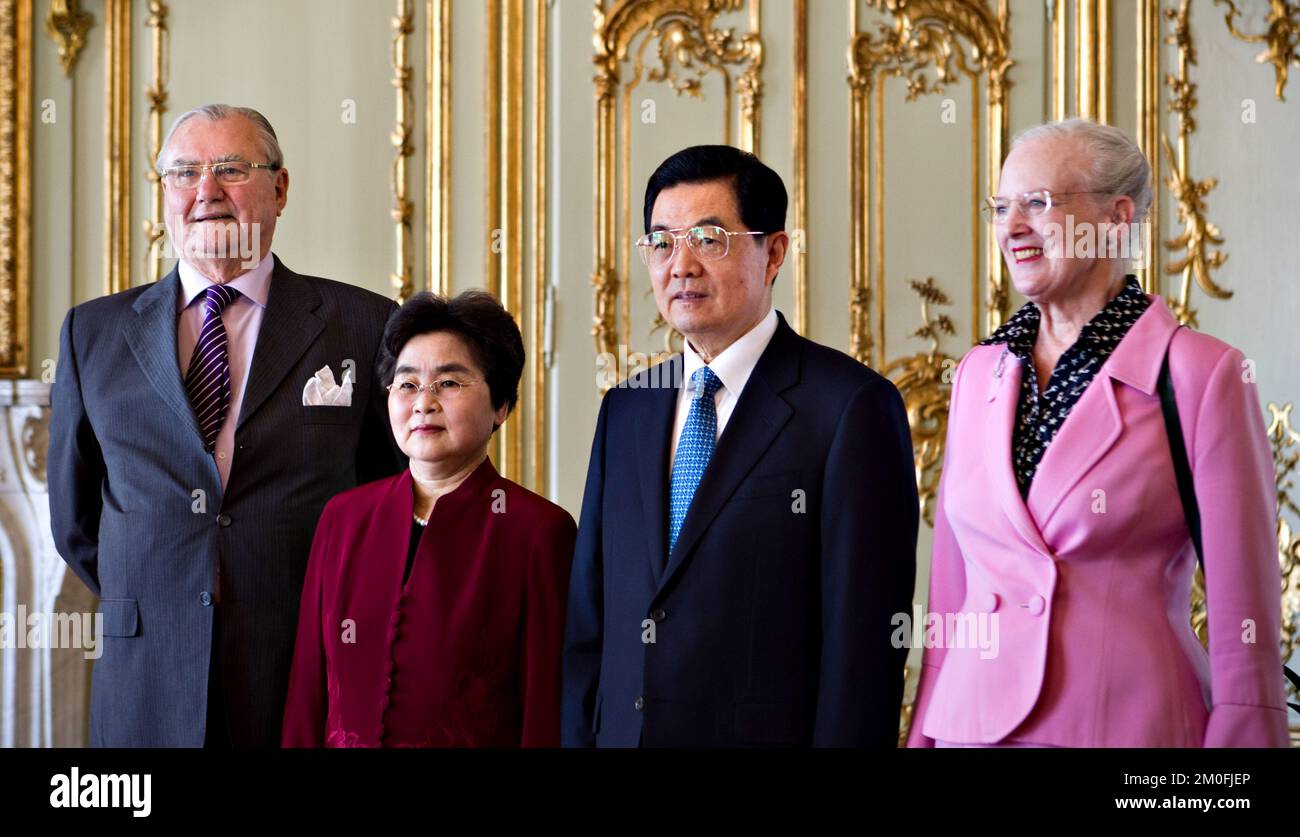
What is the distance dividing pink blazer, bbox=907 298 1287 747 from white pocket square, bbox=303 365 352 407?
111cm

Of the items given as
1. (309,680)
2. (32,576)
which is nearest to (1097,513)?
(309,680)

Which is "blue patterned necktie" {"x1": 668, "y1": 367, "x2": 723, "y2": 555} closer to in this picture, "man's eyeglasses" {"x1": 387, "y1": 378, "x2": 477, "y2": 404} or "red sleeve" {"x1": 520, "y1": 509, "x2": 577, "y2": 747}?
"red sleeve" {"x1": 520, "y1": 509, "x2": 577, "y2": 747}

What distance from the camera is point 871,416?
6.61 feet

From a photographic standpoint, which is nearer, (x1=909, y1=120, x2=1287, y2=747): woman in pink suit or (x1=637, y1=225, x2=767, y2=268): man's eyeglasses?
(x1=909, y1=120, x2=1287, y2=747): woman in pink suit

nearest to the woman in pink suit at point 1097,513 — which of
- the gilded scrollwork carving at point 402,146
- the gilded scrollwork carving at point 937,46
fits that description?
the gilded scrollwork carving at point 937,46

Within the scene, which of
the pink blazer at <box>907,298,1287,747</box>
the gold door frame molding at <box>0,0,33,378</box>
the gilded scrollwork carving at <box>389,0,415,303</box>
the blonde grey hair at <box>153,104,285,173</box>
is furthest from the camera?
the gilded scrollwork carving at <box>389,0,415,303</box>

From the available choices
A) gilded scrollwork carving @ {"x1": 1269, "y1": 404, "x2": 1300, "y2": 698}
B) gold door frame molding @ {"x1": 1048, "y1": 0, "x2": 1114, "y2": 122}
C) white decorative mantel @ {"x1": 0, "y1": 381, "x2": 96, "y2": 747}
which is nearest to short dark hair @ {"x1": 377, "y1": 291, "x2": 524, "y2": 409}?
white decorative mantel @ {"x1": 0, "y1": 381, "x2": 96, "y2": 747}

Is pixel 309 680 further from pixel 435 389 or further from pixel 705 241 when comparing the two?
pixel 705 241

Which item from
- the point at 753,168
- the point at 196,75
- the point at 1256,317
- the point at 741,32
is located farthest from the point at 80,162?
the point at 1256,317

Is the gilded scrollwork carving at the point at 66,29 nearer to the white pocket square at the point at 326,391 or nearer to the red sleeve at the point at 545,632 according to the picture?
the white pocket square at the point at 326,391

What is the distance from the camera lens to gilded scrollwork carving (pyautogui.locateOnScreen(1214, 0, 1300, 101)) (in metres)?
4.66

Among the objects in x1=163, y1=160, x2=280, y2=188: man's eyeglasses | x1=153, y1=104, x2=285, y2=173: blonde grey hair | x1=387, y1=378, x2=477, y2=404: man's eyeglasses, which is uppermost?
x1=153, y1=104, x2=285, y2=173: blonde grey hair

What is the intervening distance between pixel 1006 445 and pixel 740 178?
56 cm
